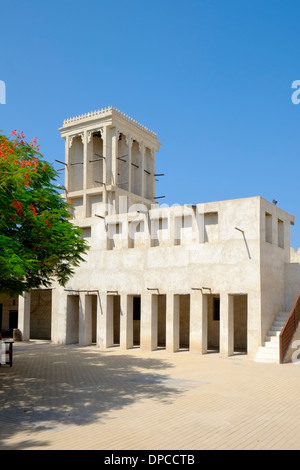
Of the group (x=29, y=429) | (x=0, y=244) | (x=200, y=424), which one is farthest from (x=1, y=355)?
(x=200, y=424)

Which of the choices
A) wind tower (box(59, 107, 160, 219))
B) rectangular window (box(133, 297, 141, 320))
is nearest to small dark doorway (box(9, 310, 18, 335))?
wind tower (box(59, 107, 160, 219))

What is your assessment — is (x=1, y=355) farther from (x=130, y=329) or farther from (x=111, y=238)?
(x=111, y=238)

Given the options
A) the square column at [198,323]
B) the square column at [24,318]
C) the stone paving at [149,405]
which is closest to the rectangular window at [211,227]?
the square column at [198,323]

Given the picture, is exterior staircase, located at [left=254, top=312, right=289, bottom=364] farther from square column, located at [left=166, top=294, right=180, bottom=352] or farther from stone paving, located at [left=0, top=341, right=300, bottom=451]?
square column, located at [left=166, top=294, right=180, bottom=352]

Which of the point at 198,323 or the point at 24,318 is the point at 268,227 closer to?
the point at 198,323

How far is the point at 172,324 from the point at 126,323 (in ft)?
10.6

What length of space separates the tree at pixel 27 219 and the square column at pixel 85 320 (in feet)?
37.8

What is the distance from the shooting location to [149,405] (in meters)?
12.8

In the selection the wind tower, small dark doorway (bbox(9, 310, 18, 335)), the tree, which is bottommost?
small dark doorway (bbox(9, 310, 18, 335))

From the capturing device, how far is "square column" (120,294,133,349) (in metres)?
27.8

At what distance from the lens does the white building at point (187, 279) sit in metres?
24.1

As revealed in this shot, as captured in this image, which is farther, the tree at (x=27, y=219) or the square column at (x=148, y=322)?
the square column at (x=148, y=322)

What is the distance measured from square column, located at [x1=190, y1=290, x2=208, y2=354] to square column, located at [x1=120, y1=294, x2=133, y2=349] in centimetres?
443

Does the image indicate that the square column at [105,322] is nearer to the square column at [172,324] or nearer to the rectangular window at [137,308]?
the rectangular window at [137,308]
